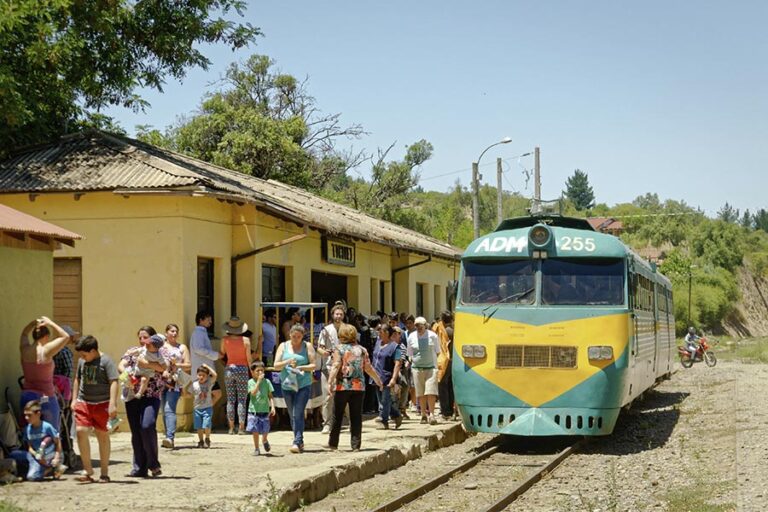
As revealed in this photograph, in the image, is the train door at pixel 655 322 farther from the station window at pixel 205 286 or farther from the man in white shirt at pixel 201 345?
the man in white shirt at pixel 201 345

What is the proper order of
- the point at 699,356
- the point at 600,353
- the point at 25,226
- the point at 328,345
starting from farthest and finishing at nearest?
the point at 699,356, the point at 328,345, the point at 600,353, the point at 25,226

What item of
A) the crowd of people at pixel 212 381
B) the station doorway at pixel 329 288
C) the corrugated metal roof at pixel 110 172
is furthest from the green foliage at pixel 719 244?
the corrugated metal roof at pixel 110 172

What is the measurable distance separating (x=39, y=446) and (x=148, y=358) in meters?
1.45

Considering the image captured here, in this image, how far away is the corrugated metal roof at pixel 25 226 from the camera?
40.8 ft

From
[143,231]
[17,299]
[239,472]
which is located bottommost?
[239,472]

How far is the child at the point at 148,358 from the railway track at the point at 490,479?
2.93m

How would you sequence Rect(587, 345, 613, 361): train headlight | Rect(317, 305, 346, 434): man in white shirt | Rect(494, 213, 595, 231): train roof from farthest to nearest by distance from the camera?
Rect(494, 213, 595, 231): train roof → Rect(317, 305, 346, 434): man in white shirt → Rect(587, 345, 613, 361): train headlight

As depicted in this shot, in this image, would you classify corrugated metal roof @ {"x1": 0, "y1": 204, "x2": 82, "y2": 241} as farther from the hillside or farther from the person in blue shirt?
the hillside

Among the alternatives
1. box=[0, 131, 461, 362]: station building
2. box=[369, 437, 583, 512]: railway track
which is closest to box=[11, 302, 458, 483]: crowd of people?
box=[0, 131, 461, 362]: station building

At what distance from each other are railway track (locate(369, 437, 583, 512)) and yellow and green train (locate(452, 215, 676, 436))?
0.53 meters

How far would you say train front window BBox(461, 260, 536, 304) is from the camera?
15.6 meters

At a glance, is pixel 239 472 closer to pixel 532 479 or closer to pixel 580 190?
pixel 532 479

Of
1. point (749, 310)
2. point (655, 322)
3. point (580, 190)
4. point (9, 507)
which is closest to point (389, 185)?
point (655, 322)

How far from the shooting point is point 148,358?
12.2m
